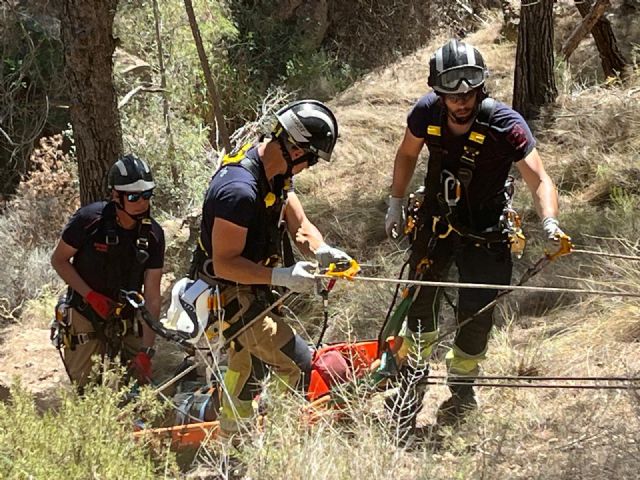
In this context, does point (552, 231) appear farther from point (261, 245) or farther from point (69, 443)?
point (69, 443)

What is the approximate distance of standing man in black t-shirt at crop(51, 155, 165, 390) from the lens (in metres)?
4.39

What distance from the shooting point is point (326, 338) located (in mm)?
5727

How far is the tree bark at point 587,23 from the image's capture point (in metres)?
8.12

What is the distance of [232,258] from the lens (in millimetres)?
3416

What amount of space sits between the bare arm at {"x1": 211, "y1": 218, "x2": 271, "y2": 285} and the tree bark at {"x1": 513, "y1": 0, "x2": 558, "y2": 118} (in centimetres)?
535

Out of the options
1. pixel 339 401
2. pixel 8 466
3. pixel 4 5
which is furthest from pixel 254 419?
pixel 4 5

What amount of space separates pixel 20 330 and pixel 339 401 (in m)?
4.61

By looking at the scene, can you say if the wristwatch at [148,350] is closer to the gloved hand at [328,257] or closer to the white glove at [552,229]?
the gloved hand at [328,257]

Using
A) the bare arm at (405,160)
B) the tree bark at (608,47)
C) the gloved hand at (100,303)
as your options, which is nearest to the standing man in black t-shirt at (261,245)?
the bare arm at (405,160)

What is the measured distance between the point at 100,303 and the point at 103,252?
299 millimetres

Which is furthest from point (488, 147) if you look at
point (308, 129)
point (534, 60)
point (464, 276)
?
point (534, 60)

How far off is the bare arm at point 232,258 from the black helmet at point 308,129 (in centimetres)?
46

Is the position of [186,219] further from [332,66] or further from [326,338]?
[332,66]

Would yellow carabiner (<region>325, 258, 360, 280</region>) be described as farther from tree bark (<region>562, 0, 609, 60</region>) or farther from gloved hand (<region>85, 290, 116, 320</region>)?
tree bark (<region>562, 0, 609, 60</region>)
